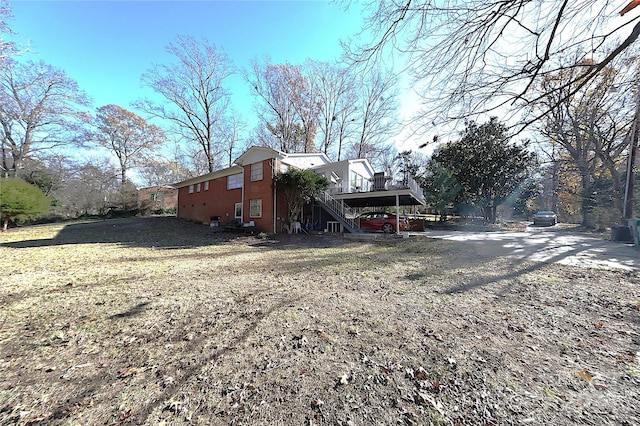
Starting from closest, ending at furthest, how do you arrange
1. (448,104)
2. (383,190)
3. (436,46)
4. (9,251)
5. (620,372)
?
1. (620,372)
2. (436,46)
3. (448,104)
4. (9,251)
5. (383,190)

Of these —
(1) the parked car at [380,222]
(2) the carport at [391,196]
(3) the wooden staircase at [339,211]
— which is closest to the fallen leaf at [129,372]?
(3) the wooden staircase at [339,211]

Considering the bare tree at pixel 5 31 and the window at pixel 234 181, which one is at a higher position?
the bare tree at pixel 5 31

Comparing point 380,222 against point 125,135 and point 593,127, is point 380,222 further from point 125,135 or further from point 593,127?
point 125,135

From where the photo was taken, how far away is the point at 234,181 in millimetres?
16406

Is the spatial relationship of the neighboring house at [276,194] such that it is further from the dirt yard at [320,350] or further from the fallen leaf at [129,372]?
the fallen leaf at [129,372]

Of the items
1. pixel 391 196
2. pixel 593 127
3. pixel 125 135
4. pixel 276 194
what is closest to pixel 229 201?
pixel 276 194

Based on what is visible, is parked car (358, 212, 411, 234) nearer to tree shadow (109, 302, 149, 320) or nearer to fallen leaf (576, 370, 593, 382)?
fallen leaf (576, 370, 593, 382)

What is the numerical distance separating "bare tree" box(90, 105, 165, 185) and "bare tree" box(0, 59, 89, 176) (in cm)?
380

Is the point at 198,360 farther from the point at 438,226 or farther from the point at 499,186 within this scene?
the point at 499,186

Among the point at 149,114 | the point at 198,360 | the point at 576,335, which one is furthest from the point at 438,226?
the point at 149,114

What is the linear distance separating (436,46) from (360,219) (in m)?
10.9

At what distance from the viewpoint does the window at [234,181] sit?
16036 millimetres

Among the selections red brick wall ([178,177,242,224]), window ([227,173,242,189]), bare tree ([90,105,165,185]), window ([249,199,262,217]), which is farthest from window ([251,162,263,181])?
bare tree ([90,105,165,185])

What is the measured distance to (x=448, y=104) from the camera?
153 inches
